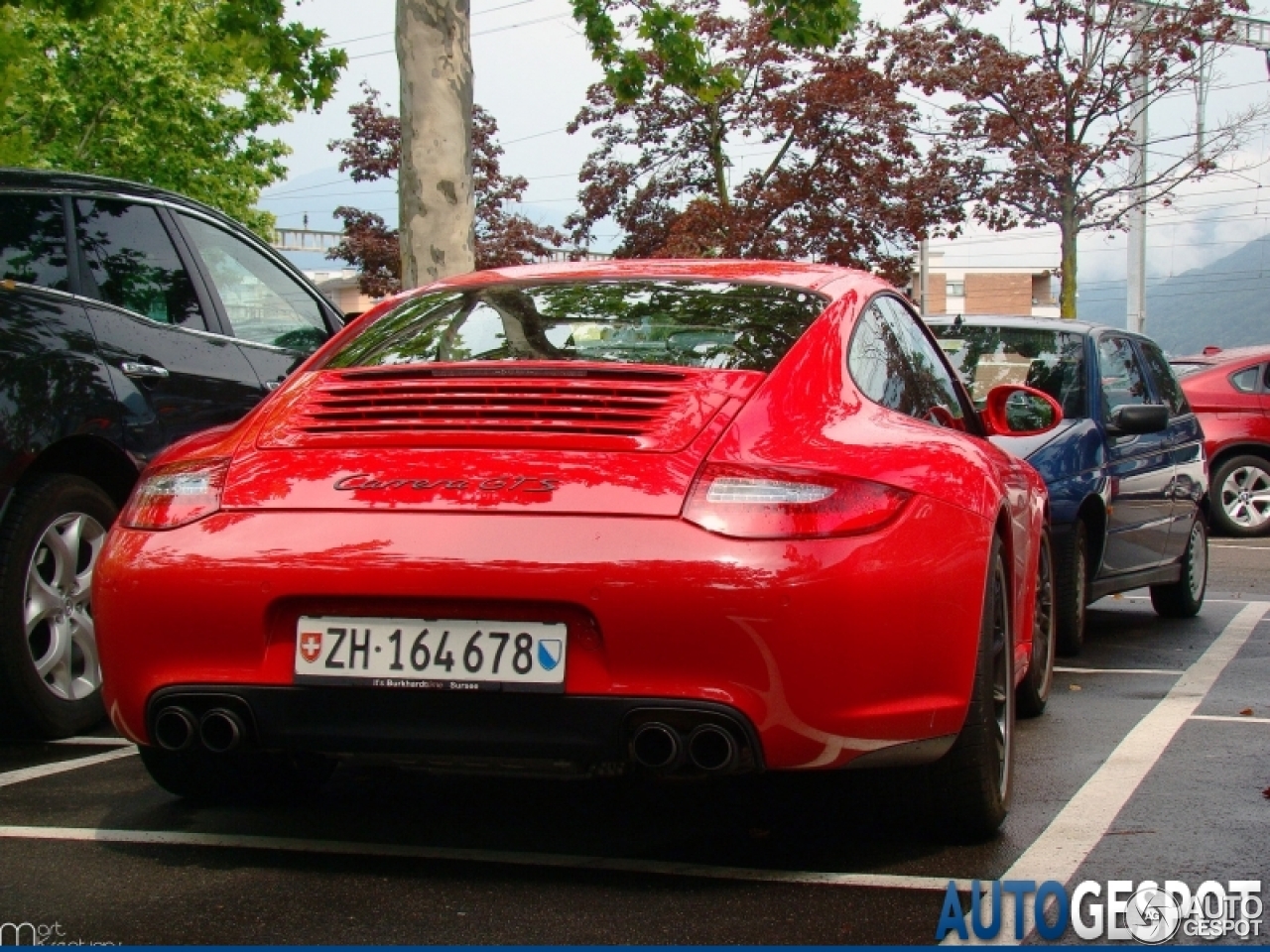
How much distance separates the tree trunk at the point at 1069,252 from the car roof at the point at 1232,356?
37.6 feet

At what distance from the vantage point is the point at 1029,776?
5.25m

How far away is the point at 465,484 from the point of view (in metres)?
3.72

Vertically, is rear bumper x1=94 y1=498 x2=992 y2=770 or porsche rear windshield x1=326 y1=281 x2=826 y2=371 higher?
porsche rear windshield x1=326 y1=281 x2=826 y2=371

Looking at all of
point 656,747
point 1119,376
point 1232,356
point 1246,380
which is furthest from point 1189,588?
point 1232,356

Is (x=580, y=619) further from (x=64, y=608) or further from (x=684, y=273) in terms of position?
(x=64, y=608)

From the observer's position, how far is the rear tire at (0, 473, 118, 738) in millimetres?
5461

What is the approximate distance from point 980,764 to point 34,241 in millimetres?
3752

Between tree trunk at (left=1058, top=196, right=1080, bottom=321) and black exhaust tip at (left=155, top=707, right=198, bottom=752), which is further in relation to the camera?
tree trunk at (left=1058, top=196, right=1080, bottom=321)

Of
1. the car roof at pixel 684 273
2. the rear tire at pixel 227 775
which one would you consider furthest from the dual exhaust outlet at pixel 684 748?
the car roof at pixel 684 273

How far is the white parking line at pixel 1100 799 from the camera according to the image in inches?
155

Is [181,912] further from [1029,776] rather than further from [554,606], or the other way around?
[1029,776]

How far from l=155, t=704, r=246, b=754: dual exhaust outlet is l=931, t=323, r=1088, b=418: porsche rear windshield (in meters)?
5.76

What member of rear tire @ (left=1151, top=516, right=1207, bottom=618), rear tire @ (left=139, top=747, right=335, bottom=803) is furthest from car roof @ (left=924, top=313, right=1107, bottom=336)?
rear tire @ (left=139, top=747, right=335, bottom=803)

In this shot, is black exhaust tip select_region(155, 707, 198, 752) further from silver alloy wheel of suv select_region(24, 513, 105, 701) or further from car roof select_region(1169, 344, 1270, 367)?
car roof select_region(1169, 344, 1270, 367)
